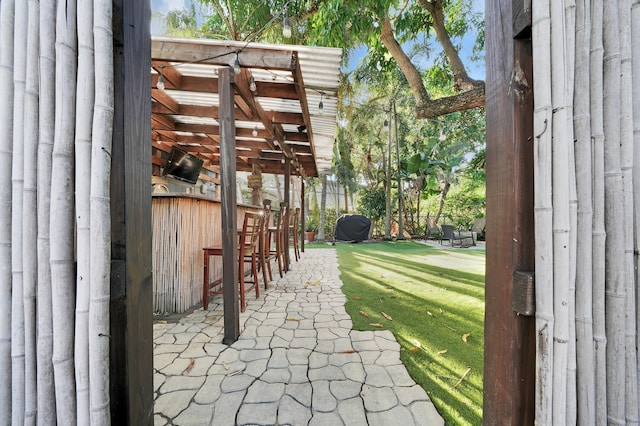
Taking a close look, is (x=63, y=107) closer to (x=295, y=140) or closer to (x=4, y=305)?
(x=4, y=305)

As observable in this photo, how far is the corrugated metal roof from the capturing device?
94.9 inches

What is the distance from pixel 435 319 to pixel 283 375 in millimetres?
1612

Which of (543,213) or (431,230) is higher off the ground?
(543,213)

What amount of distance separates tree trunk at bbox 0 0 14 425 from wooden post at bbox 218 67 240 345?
4.52 ft

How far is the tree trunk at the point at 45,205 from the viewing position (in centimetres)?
75

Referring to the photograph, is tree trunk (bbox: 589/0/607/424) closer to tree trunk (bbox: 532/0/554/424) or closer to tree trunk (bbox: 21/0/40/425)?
tree trunk (bbox: 532/0/554/424)

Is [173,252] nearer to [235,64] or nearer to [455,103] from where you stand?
[235,64]

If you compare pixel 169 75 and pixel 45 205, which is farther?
pixel 169 75

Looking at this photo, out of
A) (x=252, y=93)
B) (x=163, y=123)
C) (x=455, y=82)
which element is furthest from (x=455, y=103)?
(x=163, y=123)

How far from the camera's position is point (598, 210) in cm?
75

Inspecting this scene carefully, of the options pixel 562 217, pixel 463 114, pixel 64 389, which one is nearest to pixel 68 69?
pixel 64 389

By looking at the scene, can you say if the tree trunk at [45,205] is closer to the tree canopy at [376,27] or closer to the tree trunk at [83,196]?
the tree trunk at [83,196]

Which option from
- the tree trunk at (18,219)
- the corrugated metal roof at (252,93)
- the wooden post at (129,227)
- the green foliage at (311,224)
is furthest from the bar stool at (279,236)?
the green foliage at (311,224)

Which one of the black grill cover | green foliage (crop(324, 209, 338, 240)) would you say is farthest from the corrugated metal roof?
green foliage (crop(324, 209, 338, 240))
